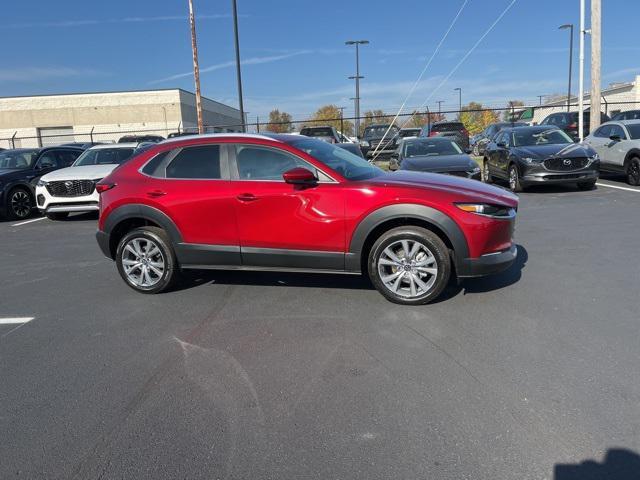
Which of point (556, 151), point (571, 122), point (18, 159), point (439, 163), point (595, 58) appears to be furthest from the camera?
point (571, 122)

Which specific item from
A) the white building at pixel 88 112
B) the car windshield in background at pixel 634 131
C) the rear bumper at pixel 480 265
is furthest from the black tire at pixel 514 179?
the white building at pixel 88 112

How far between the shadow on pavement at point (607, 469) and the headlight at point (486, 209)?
2630mm

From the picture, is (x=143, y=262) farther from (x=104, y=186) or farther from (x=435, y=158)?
(x=435, y=158)

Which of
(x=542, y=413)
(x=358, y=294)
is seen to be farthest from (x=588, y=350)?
(x=358, y=294)

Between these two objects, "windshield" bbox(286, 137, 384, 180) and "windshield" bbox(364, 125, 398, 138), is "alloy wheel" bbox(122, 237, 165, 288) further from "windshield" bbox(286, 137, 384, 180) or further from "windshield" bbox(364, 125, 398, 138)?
"windshield" bbox(364, 125, 398, 138)

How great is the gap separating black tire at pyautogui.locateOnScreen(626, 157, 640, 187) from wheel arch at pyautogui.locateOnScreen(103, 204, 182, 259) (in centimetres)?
1141

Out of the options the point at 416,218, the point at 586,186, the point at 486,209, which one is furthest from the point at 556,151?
the point at 416,218

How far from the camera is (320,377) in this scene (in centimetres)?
374

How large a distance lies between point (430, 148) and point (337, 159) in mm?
6873

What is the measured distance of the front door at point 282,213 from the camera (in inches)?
205

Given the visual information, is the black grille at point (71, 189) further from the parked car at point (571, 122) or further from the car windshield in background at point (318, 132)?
the parked car at point (571, 122)

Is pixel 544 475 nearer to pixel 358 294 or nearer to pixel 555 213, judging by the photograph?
pixel 358 294

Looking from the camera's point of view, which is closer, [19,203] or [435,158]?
[435,158]

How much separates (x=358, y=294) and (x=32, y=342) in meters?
3.00
